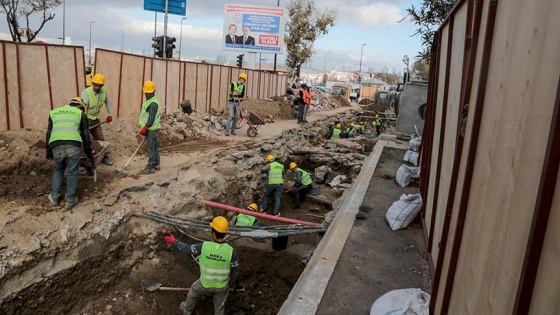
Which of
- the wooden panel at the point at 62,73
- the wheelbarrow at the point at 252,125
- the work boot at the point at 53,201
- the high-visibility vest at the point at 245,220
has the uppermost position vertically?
the wooden panel at the point at 62,73

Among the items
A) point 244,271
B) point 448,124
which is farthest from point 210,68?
point 448,124

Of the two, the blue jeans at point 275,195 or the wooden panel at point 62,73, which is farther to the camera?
the blue jeans at point 275,195

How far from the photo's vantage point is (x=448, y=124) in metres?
4.66

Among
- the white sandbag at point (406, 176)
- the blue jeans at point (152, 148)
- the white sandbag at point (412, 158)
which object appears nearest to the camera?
the blue jeans at point (152, 148)

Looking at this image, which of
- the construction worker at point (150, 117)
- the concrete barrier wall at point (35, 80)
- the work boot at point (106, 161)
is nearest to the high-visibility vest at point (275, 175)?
the construction worker at point (150, 117)

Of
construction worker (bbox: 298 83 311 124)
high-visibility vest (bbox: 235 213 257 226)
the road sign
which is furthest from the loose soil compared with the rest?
the road sign

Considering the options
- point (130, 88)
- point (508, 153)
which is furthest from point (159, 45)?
point (508, 153)

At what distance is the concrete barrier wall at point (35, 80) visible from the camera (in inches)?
317

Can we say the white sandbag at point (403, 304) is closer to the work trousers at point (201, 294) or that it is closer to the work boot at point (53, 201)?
the work trousers at point (201, 294)

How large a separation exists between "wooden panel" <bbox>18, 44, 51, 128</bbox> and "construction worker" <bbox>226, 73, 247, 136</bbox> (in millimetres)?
5026

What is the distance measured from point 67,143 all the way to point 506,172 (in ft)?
19.0

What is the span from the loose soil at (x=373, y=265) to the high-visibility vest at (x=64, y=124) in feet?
14.1

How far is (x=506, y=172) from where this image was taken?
213cm

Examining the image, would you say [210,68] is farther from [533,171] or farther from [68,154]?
[533,171]
